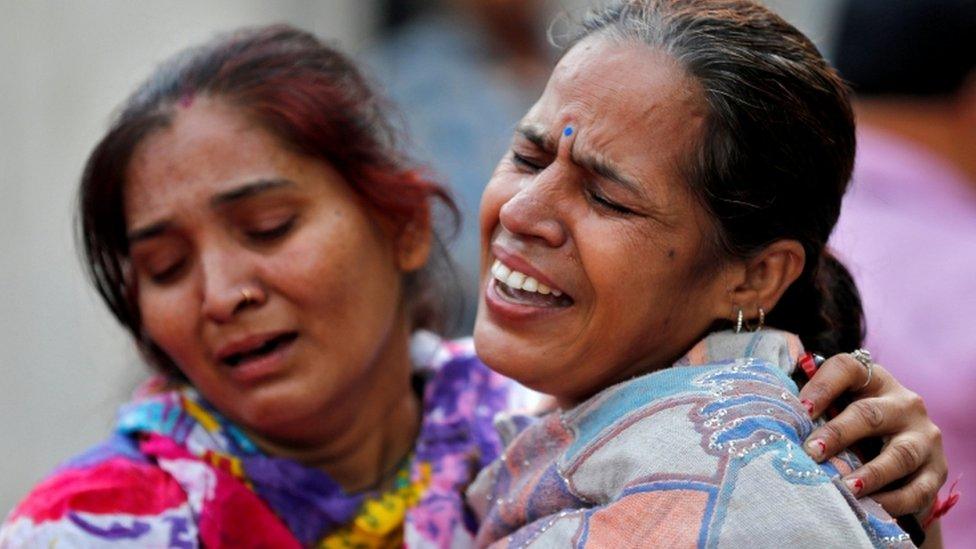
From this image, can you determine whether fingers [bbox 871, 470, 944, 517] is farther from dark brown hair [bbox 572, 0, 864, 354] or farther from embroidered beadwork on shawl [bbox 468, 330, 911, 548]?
dark brown hair [bbox 572, 0, 864, 354]

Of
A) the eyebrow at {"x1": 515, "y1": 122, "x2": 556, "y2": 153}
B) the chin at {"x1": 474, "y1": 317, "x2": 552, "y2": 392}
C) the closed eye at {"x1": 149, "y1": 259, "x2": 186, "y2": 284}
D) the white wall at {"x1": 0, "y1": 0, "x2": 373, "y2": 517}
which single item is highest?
the eyebrow at {"x1": 515, "y1": 122, "x2": 556, "y2": 153}

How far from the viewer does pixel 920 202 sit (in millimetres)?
3986

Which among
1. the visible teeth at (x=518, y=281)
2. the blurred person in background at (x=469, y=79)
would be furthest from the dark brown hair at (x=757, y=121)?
the blurred person in background at (x=469, y=79)

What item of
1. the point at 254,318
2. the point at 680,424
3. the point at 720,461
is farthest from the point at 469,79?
the point at 720,461

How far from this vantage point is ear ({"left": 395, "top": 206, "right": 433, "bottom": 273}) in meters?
2.77

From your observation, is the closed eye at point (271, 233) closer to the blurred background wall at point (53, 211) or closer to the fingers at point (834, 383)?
the fingers at point (834, 383)

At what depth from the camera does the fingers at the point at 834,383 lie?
1967 millimetres

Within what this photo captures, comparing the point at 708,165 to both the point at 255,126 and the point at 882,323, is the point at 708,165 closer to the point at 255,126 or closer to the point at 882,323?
the point at 255,126

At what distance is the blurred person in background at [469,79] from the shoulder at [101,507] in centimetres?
209

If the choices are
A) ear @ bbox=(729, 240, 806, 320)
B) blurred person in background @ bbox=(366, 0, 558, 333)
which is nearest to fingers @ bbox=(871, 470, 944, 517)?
ear @ bbox=(729, 240, 806, 320)

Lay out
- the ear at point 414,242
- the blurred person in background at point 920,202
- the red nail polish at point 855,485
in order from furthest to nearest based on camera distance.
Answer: the blurred person in background at point 920,202 < the ear at point 414,242 < the red nail polish at point 855,485

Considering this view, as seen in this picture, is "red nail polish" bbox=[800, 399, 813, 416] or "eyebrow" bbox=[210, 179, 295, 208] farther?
"eyebrow" bbox=[210, 179, 295, 208]

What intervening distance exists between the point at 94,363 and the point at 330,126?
3376mm

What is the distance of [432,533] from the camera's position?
2525mm
